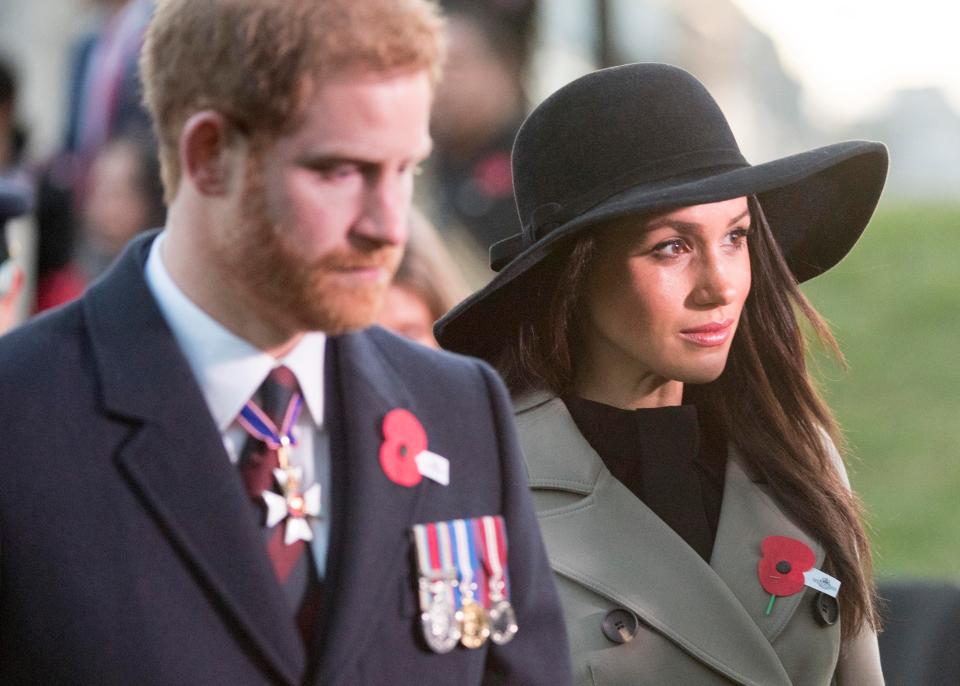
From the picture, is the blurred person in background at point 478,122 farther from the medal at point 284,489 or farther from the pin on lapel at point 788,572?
the medal at point 284,489

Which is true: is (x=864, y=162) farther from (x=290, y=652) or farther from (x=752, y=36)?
(x=752, y=36)

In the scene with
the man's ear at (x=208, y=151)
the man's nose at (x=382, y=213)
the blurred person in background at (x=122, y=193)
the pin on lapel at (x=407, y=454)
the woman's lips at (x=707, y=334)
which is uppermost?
the man's ear at (x=208, y=151)

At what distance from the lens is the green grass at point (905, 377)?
31.8 ft

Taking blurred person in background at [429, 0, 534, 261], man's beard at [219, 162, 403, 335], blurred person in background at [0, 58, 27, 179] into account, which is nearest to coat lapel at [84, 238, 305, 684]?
man's beard at [219, 162, 403, 335]

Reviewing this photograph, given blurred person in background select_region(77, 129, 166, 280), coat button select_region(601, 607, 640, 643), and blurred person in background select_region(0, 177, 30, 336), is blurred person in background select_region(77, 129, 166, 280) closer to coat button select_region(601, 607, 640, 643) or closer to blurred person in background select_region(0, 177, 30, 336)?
blurred person in background select_region(0, 177, 30, 336)

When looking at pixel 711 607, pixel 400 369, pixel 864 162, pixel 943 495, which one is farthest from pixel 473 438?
pixel 943 495

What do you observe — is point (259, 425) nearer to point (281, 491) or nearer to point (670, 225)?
point (281, 491)

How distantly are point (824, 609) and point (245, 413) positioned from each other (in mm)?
1404

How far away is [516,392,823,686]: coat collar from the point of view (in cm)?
329

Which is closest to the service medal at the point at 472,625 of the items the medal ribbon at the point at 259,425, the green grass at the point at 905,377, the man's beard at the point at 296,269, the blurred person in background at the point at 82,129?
the medal ribbon at the point at 259,425

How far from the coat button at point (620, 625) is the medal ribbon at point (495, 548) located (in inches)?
24.8

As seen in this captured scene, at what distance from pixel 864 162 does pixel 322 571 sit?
5.11 ft

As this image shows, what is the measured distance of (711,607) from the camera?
130 inches

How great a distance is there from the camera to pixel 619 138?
330 cm
